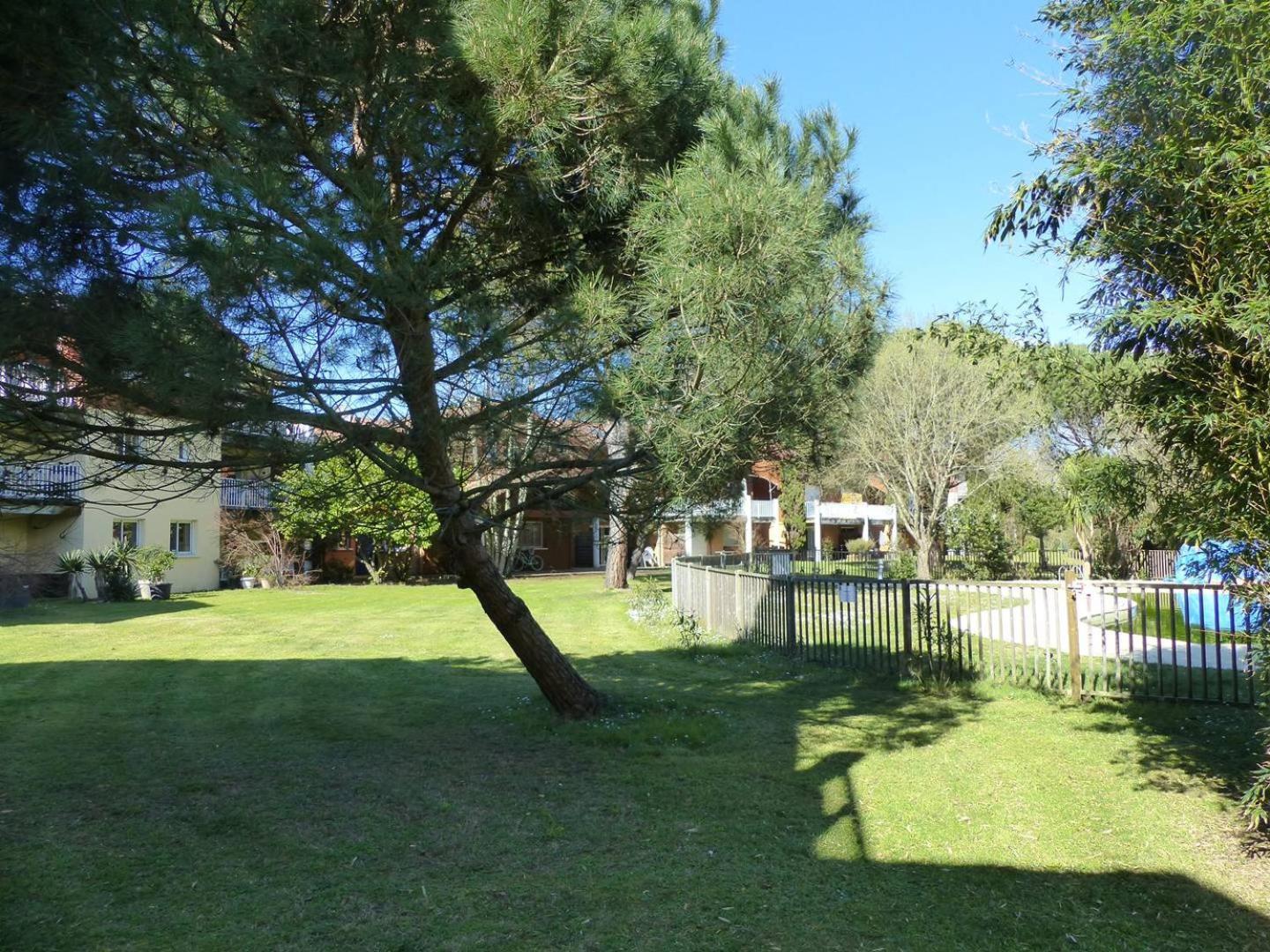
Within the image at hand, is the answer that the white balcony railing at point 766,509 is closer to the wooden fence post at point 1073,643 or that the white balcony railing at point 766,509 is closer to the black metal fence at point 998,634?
the black metal fence at point 998,634

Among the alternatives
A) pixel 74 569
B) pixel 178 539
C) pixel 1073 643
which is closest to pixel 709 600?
pixel 1073 643

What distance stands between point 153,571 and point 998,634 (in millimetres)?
21340

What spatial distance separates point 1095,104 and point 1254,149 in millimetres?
1180

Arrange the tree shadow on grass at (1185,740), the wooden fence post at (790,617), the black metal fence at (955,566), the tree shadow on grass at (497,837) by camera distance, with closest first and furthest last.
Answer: the tree shadow on grass at (497,837) → the tree shadow on grass at (1185,740) → the wooden fence post at (790,617) → the black metal fence at (955,566)

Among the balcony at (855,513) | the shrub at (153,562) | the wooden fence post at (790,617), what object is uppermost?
the balcony at (855,513)

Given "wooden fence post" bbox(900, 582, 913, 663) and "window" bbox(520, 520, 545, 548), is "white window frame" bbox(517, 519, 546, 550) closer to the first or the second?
"window" bbox(520, 520, 545, 548)

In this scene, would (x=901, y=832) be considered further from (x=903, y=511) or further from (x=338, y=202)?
(x=903, y=511)

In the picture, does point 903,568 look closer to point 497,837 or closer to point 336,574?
point 336,574

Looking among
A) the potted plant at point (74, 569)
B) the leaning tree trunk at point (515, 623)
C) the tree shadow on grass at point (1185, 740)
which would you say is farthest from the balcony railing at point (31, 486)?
the potted plant at point (74, 569)

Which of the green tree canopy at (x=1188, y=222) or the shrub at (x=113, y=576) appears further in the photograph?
the shrub at (x=113, y=576)

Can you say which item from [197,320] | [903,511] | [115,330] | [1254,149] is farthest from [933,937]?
[903,511]

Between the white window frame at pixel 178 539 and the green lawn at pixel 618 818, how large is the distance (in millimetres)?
17192

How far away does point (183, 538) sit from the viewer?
27.4m

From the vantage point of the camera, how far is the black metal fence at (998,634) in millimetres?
8898
